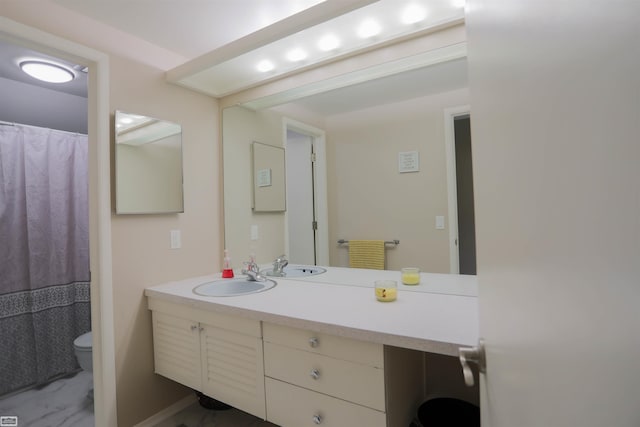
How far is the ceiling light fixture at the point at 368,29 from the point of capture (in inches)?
61.1

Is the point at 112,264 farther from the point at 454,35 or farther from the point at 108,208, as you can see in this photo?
the point at 454,35

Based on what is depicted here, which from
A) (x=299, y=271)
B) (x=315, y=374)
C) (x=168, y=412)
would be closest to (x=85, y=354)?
(x=168, y=412)

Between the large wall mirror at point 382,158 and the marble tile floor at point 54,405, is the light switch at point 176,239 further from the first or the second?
the marble tile floor at point 54,405

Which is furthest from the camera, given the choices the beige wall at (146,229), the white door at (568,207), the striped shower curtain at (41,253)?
the striped shower curtain at (41,253)

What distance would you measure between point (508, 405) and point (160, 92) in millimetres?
2229

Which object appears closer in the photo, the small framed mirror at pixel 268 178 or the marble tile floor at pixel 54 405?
the marble tile floor at pixel 54 405

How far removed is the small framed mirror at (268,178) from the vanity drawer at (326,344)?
96 cm

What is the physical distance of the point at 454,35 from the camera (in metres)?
1.49

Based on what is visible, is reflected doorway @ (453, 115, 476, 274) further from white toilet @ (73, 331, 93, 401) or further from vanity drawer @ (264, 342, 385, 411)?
white toilet @ (73, 331, 93, 401)

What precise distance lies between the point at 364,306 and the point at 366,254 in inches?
17.6

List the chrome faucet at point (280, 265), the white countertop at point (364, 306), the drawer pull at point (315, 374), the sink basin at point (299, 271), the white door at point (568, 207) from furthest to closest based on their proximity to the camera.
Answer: the chrome faucet at point (280, 265) → the sink basin at point (299, 271) → the drawer pull at point (315, 374) → the white countertop at point (364, 306) → the white door at point (568, 207)

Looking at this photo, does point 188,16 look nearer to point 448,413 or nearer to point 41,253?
point 41,253

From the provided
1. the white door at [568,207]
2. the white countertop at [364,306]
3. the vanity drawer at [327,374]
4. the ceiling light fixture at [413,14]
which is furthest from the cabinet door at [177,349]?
the ceiling light fixture at [413,14]

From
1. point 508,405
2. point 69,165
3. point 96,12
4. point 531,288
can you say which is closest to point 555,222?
point 531,288
